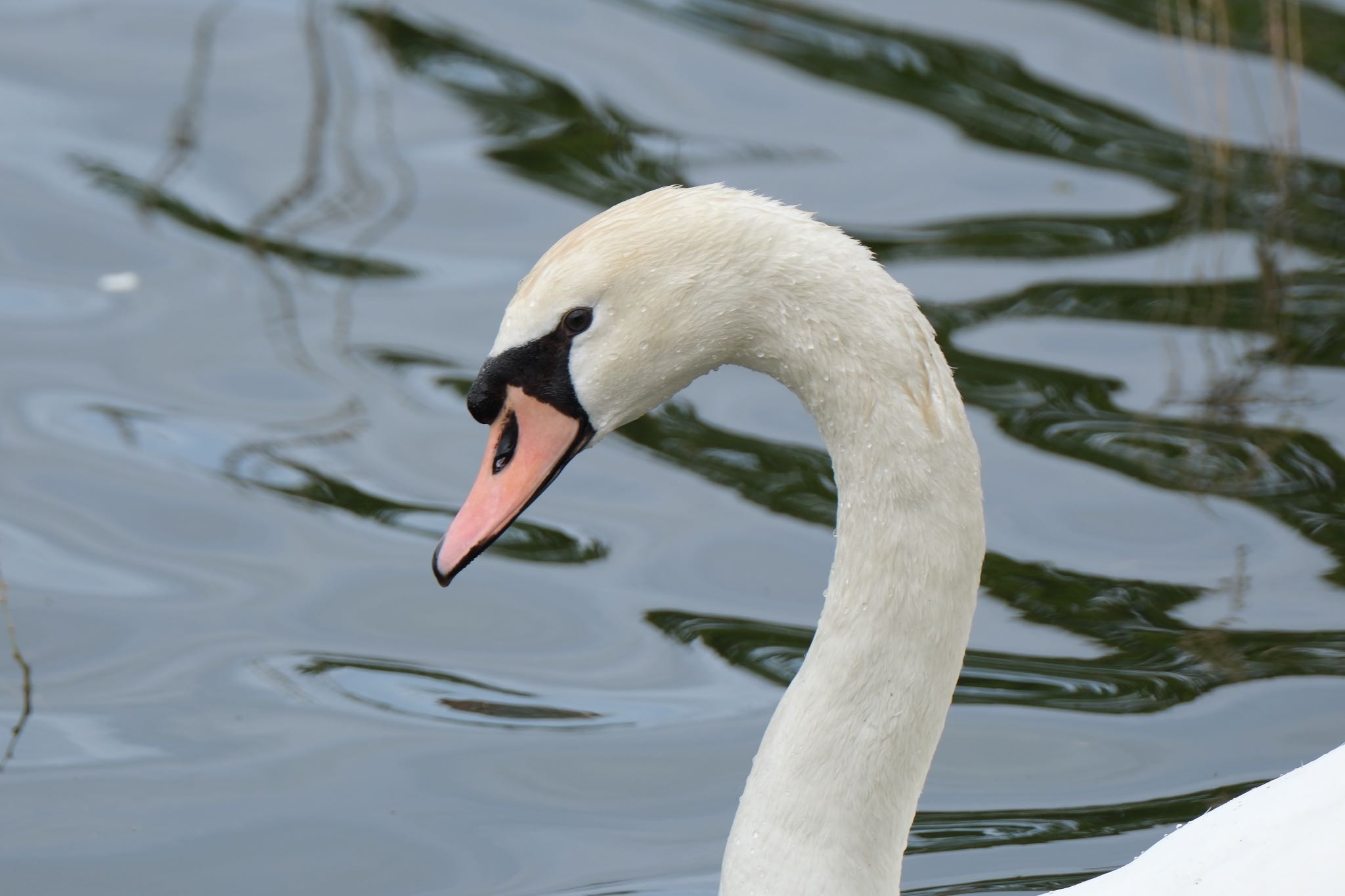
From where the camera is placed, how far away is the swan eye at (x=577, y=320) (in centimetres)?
313

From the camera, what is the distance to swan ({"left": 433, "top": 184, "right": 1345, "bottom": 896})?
10.1 ft

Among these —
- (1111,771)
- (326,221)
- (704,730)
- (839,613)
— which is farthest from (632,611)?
(326,221)

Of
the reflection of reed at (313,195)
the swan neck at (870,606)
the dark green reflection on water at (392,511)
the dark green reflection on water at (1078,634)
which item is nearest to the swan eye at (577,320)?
the swan neck at (870,606)

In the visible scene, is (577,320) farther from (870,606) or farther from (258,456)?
(258,456)

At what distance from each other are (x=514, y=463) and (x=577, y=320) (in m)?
0.29

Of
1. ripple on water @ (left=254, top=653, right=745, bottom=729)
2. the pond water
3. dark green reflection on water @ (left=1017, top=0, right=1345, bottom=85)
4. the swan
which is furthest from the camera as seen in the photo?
dark green reflection on water @ (left=1017, top=0, right=1345, bottom=85)

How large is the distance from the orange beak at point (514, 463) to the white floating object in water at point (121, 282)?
369 centimetres

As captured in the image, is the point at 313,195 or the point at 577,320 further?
the point at 313,195

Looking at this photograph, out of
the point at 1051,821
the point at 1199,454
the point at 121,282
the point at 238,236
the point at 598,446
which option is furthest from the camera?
the point at 238,236

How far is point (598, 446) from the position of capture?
5922 millimetres

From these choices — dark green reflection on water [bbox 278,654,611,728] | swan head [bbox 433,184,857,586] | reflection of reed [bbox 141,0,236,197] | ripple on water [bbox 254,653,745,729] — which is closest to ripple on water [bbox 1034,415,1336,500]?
ripple on water [bbox 254,653,745,729]

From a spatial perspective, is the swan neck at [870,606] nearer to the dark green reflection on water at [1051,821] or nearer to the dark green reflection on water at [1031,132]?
the dark green reflection on water at [1051,821]

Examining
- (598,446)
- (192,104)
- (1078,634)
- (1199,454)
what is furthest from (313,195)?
(1078,634)

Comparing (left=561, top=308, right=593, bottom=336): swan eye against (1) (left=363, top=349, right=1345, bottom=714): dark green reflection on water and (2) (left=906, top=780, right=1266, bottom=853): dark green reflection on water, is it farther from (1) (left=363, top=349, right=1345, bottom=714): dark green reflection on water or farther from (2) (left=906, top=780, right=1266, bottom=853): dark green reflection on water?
(1) (left=363, top=349, right=1345, bottom=714): dark green reflection on water
